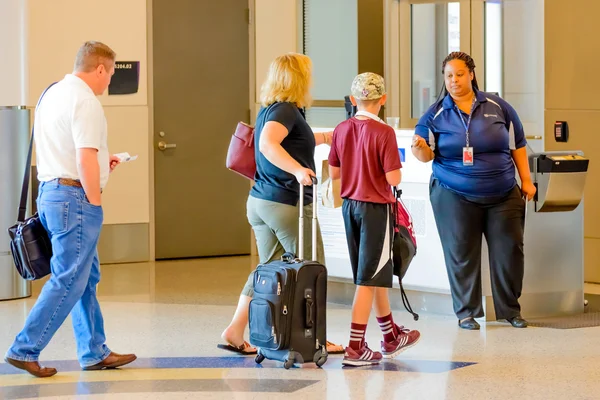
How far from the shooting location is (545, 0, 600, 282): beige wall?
26.5 ft

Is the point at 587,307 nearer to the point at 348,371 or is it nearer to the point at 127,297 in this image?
the point at 348,371

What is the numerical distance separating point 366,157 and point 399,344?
975mm

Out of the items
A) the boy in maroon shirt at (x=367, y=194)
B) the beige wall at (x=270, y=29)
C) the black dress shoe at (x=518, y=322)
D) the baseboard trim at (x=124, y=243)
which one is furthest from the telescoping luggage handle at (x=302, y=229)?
the beige wall at (x=270, y=29)

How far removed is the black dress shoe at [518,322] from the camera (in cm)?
625

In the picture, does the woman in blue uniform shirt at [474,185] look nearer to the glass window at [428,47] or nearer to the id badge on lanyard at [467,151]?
the id badge on lanyard at [467,151]

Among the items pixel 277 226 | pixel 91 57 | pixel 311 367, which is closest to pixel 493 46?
pixel 277 226

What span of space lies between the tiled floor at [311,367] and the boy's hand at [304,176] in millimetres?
902

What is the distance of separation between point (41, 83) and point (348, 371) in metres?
4.76

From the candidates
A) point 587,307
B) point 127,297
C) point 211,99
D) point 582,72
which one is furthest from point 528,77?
point 127,297

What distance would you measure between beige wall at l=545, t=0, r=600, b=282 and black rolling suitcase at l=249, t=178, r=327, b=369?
12.1 feet

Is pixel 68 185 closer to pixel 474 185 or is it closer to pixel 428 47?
pixel 474 185

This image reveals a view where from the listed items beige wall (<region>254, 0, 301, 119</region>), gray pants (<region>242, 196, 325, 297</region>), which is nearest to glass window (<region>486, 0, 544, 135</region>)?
beige wall (<region>254, 0, 301, 119</region>)

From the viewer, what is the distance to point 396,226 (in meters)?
5.29

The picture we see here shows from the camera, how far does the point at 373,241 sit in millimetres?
5145
